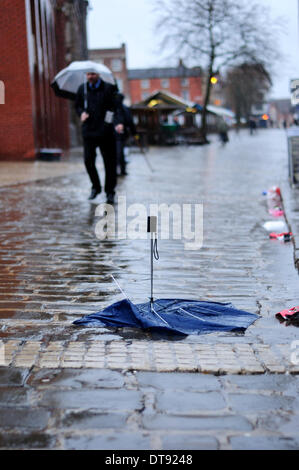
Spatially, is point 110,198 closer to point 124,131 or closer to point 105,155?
point 105,155

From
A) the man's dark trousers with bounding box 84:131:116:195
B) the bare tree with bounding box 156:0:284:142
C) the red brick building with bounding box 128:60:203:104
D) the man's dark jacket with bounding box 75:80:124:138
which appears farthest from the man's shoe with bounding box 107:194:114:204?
the red brick building with bounding box 128:60:203:104

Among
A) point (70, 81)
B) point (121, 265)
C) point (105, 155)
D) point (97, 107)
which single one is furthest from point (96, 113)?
point (121, 265)

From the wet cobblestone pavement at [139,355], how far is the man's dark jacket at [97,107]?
9.54 ft

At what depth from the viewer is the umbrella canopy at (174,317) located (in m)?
3.61

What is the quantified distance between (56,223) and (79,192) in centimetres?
350

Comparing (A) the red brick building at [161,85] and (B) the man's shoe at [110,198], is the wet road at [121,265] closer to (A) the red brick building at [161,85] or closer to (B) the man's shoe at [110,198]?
(B) the man's shoe at [110,198]

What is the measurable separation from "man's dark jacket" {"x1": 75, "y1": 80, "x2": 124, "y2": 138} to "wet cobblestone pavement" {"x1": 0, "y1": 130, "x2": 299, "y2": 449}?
2.91 m

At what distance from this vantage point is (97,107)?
9125 mm

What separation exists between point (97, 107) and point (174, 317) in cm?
592

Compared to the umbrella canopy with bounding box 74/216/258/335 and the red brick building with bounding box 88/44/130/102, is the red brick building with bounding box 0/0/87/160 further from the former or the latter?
the red brick building with bounding box 88/44/130/102

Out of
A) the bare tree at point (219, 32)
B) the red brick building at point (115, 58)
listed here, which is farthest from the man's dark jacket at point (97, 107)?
the red brick building at point (115, 58)
